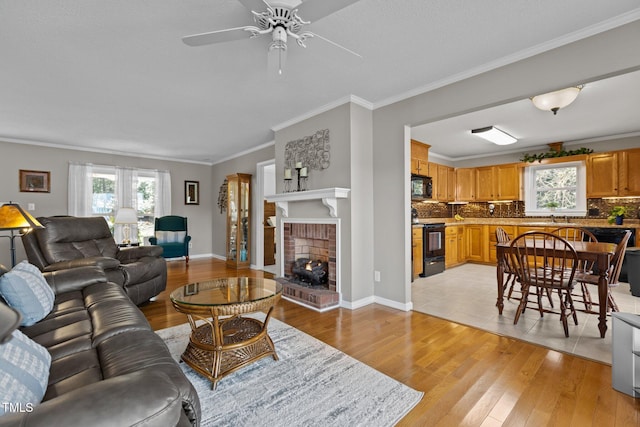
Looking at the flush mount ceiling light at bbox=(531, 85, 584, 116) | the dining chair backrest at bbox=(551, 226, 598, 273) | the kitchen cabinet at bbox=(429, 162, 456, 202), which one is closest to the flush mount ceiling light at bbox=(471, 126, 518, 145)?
the kitchen cabinet at bbox=(429, 162, 456, 202)

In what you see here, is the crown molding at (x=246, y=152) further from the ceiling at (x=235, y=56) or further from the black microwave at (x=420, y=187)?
the black microwave at (x=420, y=187)

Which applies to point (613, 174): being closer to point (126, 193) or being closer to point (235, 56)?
point (235, 56)

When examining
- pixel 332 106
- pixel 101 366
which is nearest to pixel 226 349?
pixel 101 366

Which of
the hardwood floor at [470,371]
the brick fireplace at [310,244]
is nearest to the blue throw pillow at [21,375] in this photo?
the hardwood floor at [470,371]

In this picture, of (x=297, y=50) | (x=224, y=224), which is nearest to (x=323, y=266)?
(x=297, y=50)

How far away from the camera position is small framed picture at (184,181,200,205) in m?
7.25

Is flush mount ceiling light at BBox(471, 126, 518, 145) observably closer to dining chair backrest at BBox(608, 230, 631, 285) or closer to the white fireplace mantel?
dining chair backrest at BBox(608, 230, 631, 285)

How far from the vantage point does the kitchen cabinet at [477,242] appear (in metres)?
6.37

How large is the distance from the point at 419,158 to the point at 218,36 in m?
4.19

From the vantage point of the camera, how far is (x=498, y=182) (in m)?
6.41

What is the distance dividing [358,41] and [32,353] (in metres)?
2.64

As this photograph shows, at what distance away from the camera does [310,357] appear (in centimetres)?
225

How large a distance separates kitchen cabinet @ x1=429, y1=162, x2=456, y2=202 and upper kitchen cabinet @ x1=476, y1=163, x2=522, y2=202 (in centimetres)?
53

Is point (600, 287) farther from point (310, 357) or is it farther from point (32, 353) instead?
point (32, 353)
